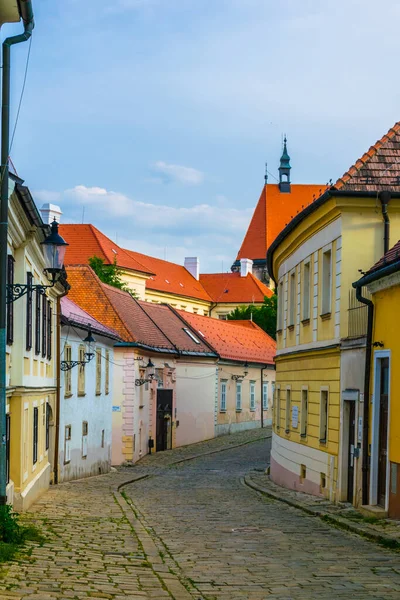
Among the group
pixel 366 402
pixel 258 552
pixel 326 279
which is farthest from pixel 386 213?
pixel 258 552

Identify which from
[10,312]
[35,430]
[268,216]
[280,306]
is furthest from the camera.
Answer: [268,216]

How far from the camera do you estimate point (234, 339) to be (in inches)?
2596

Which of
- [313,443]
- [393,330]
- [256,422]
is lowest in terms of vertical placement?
[256,422]

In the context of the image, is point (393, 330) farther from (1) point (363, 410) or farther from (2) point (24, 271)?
(2) point (24, 271)

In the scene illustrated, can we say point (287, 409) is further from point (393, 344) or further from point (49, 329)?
point (393, 344)

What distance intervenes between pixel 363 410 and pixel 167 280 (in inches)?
3405

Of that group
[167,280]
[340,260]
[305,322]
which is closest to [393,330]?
[340,260]

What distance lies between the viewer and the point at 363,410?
1780cm

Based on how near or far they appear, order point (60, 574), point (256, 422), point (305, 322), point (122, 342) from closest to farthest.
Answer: point (60, 574), point (305, 322), point (122, 342), point (256, 422)

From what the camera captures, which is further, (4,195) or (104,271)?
(104,271)

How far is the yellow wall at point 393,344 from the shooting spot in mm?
15562

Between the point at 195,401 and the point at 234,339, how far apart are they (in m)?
13.6

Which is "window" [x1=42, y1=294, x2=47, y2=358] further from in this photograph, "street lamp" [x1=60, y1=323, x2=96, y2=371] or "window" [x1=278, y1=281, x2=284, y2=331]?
"window" [x1=278, y1=281, x2=284, y2=331]

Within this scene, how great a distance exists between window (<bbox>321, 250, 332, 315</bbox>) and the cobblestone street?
4.54 metres
